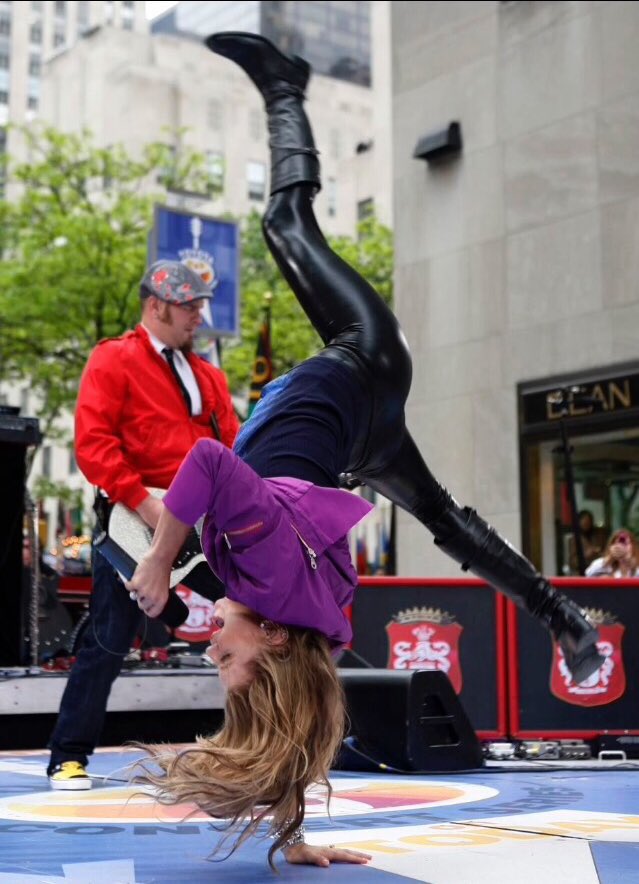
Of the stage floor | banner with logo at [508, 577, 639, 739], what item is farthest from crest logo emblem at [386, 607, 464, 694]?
the stage floor

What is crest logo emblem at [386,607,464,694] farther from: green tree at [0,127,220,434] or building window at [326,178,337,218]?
building window at [326,178,337,218]

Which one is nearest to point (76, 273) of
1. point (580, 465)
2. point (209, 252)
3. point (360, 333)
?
point (209, 252)

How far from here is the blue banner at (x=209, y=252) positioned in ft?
56.0

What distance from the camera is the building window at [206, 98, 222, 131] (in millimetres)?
65956

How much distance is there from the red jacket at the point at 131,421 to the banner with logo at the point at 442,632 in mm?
3011

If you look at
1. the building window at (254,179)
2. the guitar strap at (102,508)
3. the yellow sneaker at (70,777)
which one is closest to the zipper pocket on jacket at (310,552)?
the guitar strap at (102,508)

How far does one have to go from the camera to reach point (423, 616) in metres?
8.66

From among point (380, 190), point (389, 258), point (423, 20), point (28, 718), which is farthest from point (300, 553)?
point (380, 190)

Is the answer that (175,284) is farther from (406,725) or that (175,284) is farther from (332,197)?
(332,197)

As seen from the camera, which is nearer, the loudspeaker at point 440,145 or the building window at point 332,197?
the loudspeaker at point 440,145

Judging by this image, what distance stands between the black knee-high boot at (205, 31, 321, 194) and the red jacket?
118 centimetres

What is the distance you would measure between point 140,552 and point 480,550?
146 centimetres

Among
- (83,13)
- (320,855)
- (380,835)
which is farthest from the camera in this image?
(83,13)

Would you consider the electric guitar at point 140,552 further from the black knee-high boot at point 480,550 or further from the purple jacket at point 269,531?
the purple jacket at point 269,531
